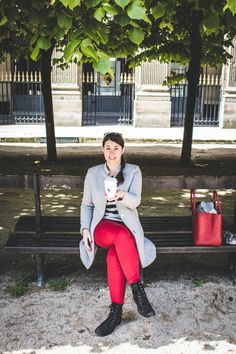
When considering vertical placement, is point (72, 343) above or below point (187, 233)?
below

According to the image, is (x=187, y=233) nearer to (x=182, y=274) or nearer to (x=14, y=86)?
(x=182, y=274)

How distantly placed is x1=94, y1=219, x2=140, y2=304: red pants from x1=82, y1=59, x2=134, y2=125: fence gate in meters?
16.3

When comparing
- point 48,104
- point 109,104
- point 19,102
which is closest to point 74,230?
point 48,104

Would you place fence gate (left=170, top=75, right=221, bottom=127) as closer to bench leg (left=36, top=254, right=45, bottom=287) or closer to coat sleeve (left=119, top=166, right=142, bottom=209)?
coat sleeve (left=119, top=166, right=142, bottom=209)

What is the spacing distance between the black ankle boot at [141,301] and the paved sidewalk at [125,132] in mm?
12985

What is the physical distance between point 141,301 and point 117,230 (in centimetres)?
63

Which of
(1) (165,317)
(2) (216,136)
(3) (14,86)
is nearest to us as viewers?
(1) (165,317)

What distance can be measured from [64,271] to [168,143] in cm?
1179

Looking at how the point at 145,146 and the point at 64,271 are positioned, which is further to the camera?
the point at 145,146

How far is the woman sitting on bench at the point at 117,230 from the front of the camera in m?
3.74

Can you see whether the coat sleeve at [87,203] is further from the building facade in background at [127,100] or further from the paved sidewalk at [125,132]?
the building facade in background at [127,100]

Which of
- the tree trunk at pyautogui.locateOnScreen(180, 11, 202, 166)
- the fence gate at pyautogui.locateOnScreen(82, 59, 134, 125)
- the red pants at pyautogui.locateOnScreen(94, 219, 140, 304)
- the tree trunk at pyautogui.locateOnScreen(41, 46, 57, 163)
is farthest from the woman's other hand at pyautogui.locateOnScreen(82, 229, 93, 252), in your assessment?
the fence gate at pyautogui.locateOnScreen(82, 59, 134, 125)

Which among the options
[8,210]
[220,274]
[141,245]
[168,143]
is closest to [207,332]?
[141,245]

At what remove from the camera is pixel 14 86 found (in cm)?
2161
